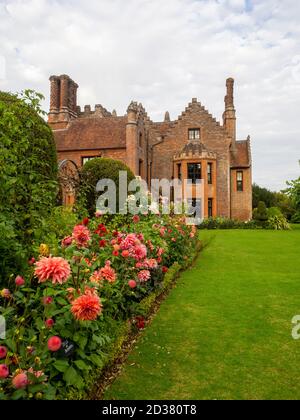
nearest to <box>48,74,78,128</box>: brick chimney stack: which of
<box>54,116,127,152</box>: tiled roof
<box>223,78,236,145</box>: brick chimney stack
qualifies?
<box>54,116,127,152</box>: tiled roof

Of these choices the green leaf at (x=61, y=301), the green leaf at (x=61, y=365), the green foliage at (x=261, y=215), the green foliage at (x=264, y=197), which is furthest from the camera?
the green foliage at (x=264, y=197)

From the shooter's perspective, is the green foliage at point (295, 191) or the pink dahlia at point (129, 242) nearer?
the pink dahlia at point (129, 242)

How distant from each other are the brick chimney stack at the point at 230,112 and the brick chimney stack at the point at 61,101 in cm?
1351

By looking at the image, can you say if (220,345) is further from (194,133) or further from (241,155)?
(241,155)

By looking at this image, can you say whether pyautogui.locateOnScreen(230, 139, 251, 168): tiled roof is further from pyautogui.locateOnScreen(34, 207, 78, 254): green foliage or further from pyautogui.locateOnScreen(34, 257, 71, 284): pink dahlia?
pyautogui.locateOnScreen(34, 257, 71, 284): pink dahlia

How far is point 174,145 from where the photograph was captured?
29609 mm

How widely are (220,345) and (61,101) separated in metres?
28.6

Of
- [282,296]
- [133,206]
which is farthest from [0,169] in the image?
[133,206]

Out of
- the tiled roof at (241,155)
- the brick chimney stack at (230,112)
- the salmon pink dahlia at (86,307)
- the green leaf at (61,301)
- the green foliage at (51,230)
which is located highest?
the brick chimney stack at (230,112)

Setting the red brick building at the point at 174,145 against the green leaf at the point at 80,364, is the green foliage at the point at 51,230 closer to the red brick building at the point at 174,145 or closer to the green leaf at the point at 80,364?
the green leaf at the point at 80,364

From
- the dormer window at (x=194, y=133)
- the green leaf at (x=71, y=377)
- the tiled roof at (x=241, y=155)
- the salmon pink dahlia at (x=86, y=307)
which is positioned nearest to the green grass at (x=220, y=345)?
the green leaf at (x=71, y=377)

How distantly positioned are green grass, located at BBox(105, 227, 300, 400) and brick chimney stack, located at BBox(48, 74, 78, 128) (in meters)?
24.0

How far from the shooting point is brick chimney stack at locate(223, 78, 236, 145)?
98.8 ft

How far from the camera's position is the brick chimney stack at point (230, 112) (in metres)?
30.1
